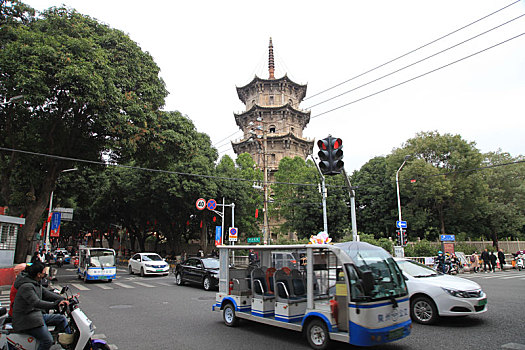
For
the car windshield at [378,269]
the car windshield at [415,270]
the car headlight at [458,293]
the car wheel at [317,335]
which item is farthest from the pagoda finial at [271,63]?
the car wheel at [317,335]

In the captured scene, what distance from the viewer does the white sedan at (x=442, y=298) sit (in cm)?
815

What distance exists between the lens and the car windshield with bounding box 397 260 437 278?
30.7ft

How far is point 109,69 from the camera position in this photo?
1573 centimetres

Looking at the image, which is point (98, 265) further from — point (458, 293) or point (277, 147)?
point (277, 147)

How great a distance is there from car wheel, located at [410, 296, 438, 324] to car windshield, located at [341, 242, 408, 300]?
255 centimetres

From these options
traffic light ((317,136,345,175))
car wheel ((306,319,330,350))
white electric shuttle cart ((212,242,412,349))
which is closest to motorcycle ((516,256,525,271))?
traffic light ((317,136,345,175))

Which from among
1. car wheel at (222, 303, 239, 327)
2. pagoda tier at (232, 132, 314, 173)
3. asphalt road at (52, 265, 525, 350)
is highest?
Result: pagoda tier at (232, 132, 314, 173)

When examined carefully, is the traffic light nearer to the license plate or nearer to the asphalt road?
the asphalt road

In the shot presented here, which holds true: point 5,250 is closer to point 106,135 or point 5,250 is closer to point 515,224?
point 106,135

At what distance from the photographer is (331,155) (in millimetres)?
10055

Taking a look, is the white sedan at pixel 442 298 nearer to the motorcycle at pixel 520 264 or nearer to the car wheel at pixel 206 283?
the car wheel at pixel 206 283

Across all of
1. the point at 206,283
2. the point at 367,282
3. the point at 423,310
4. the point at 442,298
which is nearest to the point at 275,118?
the point at 206,283

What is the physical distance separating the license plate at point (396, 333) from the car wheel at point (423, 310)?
110 inches

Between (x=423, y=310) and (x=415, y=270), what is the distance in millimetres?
1216
